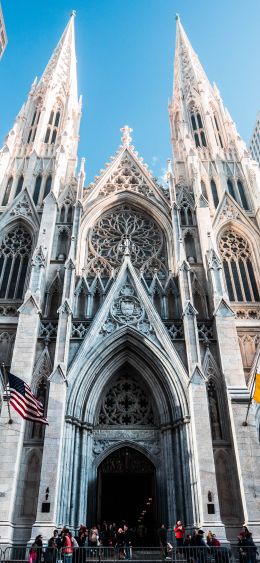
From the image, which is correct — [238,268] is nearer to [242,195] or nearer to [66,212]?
[242,195]

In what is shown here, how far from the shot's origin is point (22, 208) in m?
24.6

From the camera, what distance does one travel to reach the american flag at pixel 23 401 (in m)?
14.6

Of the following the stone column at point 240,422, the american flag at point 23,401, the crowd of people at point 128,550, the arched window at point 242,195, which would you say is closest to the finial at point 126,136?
the arched window at point 242,195

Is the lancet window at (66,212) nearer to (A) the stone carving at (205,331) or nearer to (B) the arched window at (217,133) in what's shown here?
(A) the stone carving at (205,331)

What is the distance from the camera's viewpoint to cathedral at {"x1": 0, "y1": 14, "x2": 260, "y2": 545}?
15375 millimetres

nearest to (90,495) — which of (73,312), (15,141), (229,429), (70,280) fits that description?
(229,429)

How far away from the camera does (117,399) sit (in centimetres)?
1889

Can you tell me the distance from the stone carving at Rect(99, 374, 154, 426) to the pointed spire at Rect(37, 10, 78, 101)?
24.8m

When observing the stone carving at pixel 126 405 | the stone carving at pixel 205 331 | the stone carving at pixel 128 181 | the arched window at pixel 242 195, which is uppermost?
the stone carving at pixel 128 181

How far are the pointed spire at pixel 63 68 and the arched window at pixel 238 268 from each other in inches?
776

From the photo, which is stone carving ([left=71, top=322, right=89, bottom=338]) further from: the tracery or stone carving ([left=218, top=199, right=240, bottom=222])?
stone carving ([left=218, top=199, right=240, bottom=222])

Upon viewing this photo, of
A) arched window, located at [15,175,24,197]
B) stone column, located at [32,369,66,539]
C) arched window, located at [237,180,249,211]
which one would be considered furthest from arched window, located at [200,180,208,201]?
stone column, located at [32,369,66,539]

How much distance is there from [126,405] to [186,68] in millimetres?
Answer: 30395

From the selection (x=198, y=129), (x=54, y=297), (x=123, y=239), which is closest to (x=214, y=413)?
(x=54, y=297)
